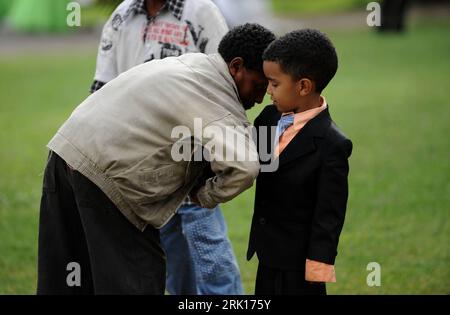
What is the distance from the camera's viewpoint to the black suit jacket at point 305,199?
→ 3443 millimetres

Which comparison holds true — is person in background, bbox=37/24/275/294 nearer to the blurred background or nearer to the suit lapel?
the suit lapel

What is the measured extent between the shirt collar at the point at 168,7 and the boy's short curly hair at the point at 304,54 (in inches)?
42.6

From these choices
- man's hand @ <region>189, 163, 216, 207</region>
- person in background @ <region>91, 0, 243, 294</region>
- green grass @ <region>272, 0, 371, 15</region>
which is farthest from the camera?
green grass @ <region>272, 0, 371, 15</region>

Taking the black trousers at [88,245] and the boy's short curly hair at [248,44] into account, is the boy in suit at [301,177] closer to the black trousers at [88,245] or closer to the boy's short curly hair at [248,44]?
the boy's short curly hair at [248,44]

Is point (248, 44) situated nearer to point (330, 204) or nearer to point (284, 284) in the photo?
point (330, 204)

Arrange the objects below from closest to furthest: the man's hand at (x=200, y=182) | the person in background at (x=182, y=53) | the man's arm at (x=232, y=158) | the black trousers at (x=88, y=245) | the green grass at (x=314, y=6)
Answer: the man's arm at (x=232, y=158), the black trousers at (x=88, y=245), the man's hand at (x=200, y=182), the person in background at (x=182, y=53), the green grass at (x=314, y=6)

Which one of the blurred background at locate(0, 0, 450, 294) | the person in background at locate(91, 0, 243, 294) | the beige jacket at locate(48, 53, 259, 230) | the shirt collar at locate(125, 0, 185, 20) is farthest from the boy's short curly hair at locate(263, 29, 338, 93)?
the blurred background at locate(0, 0, 450, 294)

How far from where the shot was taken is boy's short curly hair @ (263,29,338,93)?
3385 mm

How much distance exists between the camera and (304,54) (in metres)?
3.42

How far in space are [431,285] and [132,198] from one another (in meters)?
2.56

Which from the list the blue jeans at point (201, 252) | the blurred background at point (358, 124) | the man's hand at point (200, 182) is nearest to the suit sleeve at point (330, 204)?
the man's hand at point (200, 182)

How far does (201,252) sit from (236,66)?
132cm

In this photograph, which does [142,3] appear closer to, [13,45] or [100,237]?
[100,237]
